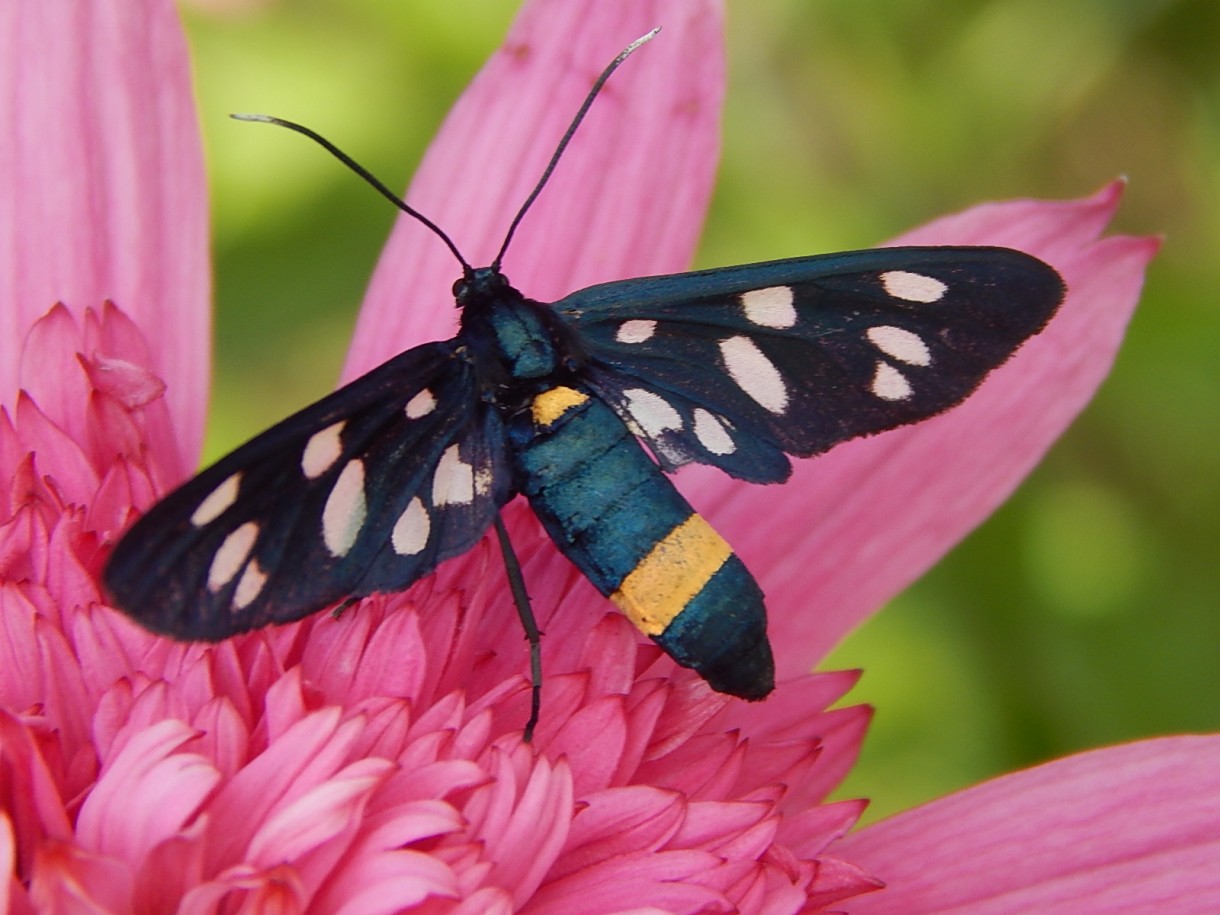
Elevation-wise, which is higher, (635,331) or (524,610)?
(635,331)

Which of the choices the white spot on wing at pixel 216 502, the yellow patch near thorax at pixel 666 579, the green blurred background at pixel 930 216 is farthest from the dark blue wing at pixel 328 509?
the green blurred background at pixel 930 216

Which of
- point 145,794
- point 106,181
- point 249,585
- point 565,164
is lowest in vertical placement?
point 145,794

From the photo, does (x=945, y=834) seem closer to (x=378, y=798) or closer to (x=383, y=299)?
(x=378, y=798)

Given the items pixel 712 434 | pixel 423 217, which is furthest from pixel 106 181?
pixel 712 434

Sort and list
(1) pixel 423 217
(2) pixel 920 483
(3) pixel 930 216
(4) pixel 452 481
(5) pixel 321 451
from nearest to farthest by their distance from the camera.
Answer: (5) pixel 321 451 → (4) pixel 452 481 → (1) pixel 423 217 → (2) pixel 920 483 → (3) pixel 930 216

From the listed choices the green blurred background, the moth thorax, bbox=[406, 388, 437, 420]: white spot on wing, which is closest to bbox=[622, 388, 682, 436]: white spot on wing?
the moth thorax

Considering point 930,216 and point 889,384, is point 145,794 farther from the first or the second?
point 930,216
